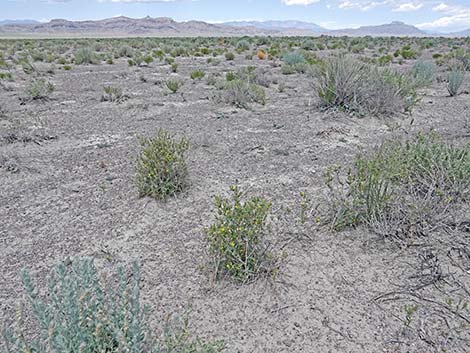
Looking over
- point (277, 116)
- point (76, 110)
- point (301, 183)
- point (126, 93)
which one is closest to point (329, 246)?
point (301, 183)

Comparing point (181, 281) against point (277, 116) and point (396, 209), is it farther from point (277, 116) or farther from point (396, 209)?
point (277, 116)

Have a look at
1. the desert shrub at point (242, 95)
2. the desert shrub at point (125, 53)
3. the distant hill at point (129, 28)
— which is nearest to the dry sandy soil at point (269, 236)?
the desert shrub at point (242, 95)

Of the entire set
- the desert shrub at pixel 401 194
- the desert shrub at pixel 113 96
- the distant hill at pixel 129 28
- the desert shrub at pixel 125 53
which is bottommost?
the distant hill at pixel 129 28

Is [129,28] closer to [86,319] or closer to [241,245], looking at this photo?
[241,245]

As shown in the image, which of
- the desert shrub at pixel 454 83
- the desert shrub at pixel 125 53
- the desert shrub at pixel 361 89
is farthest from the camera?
the desert shrub at pixel 125 53

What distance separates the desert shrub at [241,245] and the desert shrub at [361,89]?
6.20m

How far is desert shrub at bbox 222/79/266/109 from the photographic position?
10382 mm

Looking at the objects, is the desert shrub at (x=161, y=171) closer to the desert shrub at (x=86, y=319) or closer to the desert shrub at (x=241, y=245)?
the desert shrub at (x=241, y=245)

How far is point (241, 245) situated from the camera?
3650 millimetres

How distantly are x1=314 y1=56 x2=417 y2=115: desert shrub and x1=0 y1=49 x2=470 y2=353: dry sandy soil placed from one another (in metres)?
0.40

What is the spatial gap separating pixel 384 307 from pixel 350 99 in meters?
6.94

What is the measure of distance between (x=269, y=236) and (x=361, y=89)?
6.30m

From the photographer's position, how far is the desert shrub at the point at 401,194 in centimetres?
416

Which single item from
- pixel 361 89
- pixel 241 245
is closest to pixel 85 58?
pixel 361 89
